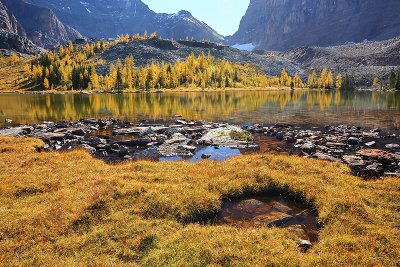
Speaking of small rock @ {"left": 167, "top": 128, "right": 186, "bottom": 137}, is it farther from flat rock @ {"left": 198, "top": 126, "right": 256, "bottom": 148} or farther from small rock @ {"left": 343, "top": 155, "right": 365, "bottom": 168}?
small rock @ {"left": 343, "top": 155, "right": 365, "bottom": 168}

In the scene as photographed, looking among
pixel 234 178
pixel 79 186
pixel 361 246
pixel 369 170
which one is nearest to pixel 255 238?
pixel 361 246

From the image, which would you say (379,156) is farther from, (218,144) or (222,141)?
(218,144)

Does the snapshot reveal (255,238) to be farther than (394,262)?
Yes

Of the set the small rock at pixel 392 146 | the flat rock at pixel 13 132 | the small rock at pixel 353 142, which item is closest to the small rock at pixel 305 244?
the small rock at pixel 353 142

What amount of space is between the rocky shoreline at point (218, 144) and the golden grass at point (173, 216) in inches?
178

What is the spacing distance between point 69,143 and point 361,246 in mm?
26204

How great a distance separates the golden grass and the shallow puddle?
0.56m

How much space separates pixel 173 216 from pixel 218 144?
47.6 feet

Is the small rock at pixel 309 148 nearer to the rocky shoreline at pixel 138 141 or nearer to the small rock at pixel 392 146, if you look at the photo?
the rocky shoreline at pixel 138 141

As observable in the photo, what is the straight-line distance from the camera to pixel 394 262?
21.5ft

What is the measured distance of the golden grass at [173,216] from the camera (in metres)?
6.71

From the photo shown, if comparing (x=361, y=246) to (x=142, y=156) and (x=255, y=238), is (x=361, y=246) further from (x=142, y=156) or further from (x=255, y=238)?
(x=142, y=156)

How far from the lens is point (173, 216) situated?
894 centimetres

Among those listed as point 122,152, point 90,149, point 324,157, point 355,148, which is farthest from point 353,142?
point 90,149
